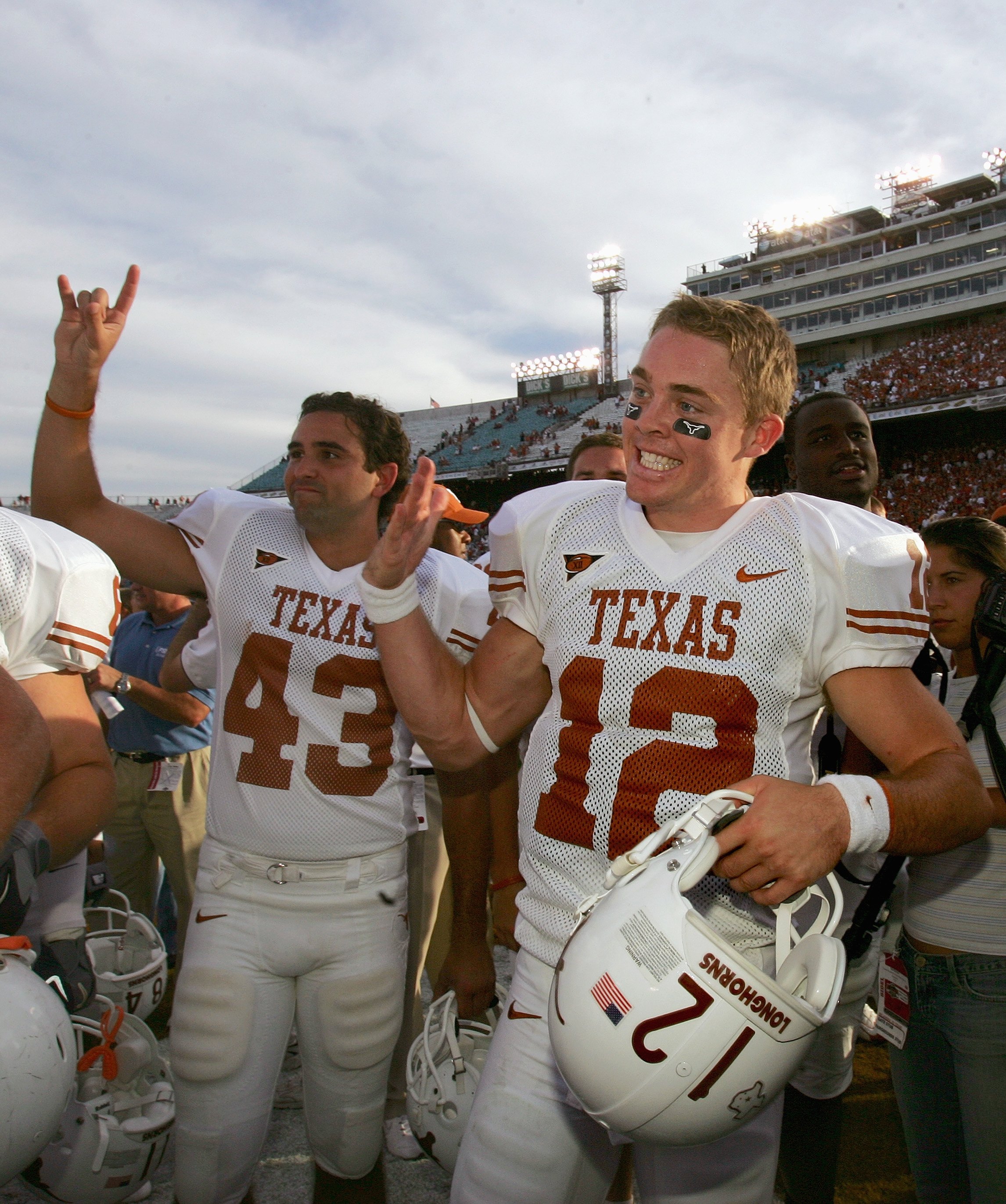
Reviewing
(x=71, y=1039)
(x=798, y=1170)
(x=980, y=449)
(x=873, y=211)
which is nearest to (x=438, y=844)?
(x=798, y=1170)

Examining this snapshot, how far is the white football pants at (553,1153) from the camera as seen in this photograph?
67.6 inches

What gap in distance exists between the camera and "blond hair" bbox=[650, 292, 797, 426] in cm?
194

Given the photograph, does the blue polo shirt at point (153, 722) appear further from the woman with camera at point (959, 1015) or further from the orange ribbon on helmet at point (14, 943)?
the woman with camera at point (959, 1015)

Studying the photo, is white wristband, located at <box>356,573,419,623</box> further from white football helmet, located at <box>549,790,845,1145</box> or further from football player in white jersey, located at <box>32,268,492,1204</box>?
white football helmet, located at <box>549,790,845,1145</box>

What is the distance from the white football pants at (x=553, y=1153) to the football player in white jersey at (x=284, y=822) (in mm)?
653

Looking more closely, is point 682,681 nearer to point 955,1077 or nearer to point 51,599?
point 955,1077

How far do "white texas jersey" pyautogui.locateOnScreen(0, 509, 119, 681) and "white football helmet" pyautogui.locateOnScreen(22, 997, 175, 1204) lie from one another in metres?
1.02

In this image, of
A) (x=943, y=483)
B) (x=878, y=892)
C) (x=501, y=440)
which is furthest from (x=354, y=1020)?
(x=501, y=440)

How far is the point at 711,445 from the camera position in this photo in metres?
1.90

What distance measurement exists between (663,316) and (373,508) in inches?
48.4

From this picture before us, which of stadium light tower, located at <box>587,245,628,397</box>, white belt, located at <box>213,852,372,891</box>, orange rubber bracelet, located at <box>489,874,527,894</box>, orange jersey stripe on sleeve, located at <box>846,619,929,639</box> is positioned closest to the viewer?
orange jersey stripe on sleeve, located at <box>846,619,929,639</box>

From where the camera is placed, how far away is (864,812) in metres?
1.50

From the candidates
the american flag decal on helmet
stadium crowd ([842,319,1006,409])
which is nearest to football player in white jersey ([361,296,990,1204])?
the american flag decal on helmet

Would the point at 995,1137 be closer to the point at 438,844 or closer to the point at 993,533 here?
the point at 993,533
